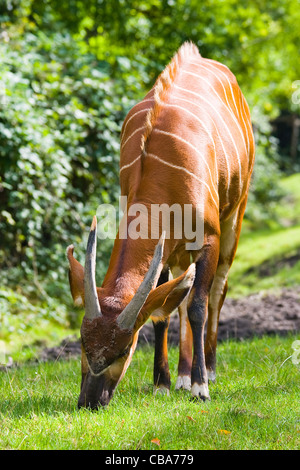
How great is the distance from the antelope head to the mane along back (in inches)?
34.2

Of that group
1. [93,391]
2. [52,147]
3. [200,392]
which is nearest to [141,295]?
[93,391]

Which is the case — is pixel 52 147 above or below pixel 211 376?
above

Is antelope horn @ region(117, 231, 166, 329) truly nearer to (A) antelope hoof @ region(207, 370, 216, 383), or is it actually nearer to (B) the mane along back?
(B) the mane along back

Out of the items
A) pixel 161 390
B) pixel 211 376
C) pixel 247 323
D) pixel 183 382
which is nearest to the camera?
pixel 161 390

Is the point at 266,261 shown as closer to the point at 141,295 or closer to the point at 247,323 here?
the point at 247,323

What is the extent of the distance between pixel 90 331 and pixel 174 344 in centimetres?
287

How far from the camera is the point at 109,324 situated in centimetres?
354

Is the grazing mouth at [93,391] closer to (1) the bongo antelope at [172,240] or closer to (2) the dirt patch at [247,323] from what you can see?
(1) the bongo antelope at [172,240]

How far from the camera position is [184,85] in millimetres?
4750

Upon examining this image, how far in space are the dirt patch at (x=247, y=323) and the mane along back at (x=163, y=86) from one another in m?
2.41
